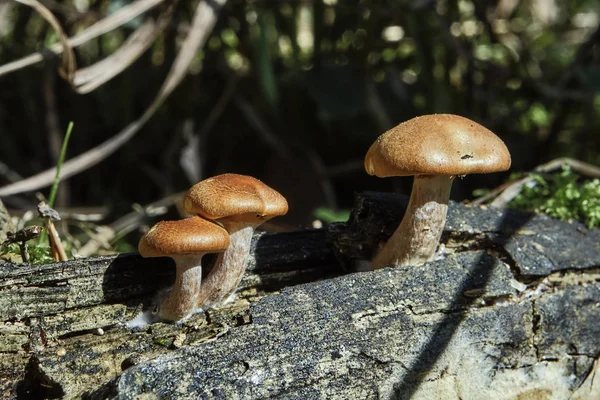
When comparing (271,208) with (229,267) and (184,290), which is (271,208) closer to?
(229,267)

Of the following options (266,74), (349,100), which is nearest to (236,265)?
(266,74)

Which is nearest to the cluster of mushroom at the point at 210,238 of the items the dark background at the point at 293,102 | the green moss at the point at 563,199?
the green moss at the point at 563,199

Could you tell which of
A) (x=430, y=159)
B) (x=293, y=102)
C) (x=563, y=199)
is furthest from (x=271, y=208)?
(x=293, y=102)

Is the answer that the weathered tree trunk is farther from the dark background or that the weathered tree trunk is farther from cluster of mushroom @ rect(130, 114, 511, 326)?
the dark background

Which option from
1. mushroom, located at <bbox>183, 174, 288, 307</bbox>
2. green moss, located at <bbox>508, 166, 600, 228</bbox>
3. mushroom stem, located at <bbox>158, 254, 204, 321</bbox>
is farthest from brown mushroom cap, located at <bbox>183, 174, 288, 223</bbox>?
green moss, located at <bbox>508, 166, 600, 228</bbox>

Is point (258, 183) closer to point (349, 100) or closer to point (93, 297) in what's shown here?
point (93, 297)

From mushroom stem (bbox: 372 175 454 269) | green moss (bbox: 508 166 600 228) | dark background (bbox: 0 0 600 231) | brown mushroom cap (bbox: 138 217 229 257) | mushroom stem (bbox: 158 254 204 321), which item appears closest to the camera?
brown mushroom cap (bbox: 138 217 229 257)
